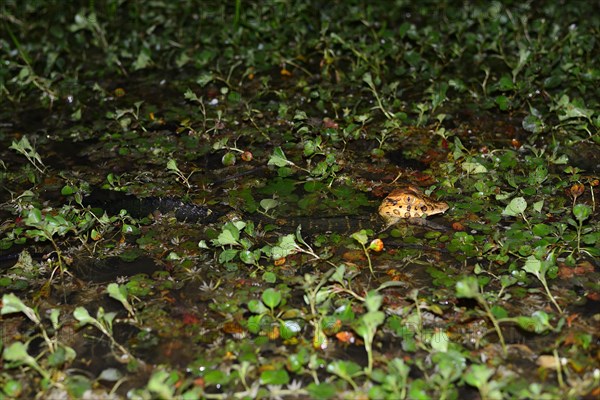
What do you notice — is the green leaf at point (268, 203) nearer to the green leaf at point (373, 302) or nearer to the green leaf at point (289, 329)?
the green leaf at point (289, 329)

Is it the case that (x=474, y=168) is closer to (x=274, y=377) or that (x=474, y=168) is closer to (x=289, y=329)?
(x=289, y=329)

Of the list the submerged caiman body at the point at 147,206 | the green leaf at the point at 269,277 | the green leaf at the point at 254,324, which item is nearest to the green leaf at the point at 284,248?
the green leaf at the point at 269,277

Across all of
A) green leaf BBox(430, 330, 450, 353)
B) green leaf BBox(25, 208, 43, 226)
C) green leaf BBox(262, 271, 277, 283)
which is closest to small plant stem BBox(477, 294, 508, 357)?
green leaf BBox(430, 330, 450, 353)

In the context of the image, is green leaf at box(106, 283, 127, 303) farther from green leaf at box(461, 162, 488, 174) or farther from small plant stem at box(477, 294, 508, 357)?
green leaf at box(461, 162, 488, 174)

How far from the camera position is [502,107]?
4027 mm

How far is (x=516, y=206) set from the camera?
3020 millimetres

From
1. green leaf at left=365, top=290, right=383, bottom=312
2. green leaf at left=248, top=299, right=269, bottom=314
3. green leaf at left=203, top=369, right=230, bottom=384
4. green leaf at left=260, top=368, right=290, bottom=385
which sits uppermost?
green leaf at left=365, top=290, right=383, bottom=312

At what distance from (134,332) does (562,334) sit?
156 centimetres

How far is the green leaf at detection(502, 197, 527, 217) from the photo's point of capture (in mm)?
3006

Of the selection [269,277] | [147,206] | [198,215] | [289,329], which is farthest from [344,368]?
[147,206]

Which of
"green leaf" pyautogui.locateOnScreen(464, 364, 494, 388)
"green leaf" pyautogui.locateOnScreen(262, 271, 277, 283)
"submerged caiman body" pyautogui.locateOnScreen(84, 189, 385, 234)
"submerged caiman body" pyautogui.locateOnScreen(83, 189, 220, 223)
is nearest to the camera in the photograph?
"green leaf" pyautogui.locateOnScreen(464, 364, 494, 388)

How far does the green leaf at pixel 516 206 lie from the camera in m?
3.01

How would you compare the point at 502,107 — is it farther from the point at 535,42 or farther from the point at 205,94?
the point at 205,94

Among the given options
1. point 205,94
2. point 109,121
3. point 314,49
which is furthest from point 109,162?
point 314,49
